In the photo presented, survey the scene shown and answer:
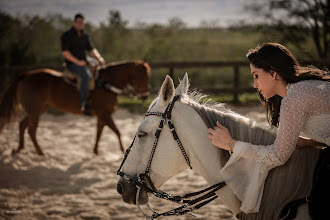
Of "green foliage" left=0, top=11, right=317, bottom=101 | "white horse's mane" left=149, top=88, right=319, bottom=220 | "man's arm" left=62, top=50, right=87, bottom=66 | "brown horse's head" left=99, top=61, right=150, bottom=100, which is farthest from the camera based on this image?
"green foliage" left=0, top=11, right=317, bottom=101

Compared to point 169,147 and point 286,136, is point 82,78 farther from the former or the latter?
point 286,136

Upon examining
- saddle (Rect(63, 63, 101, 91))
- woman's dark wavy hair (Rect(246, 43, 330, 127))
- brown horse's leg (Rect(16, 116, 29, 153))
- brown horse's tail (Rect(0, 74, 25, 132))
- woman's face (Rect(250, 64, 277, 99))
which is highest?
woman's dark wavy hair (Rect(246, 43, 330, 127))

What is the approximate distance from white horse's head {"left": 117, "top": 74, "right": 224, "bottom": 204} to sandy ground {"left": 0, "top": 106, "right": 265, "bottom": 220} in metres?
1.85

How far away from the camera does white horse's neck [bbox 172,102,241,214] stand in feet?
5.78

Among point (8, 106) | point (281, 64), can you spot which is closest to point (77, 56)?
point (8, 106)

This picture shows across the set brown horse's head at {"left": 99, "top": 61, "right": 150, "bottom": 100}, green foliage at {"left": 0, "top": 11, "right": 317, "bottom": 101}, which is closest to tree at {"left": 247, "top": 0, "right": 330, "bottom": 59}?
green foliage at {"left": 0, "top": 11, "right": 317, "bottom": 101}

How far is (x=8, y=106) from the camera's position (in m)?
5.91

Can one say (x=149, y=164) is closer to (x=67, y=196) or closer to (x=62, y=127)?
(x=67, y=196)

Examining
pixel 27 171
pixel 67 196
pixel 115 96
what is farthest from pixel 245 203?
pixel 115 96

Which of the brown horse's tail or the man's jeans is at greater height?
the man's jeans

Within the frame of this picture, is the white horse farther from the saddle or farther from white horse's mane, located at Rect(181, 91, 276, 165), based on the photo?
the saddle

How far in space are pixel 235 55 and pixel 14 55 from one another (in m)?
17.7

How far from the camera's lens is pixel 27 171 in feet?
16.1

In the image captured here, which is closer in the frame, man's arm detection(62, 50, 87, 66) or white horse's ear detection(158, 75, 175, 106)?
white horse's ear detection(158, 75, 175, 106)
